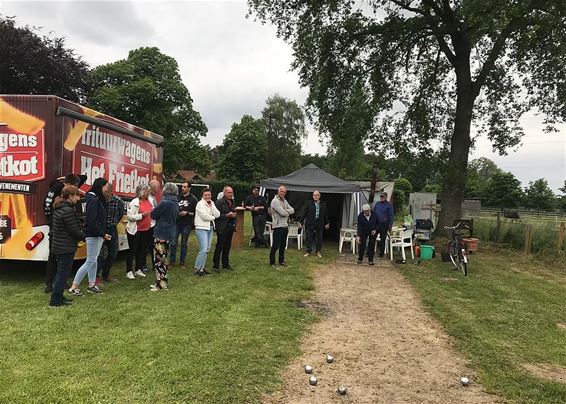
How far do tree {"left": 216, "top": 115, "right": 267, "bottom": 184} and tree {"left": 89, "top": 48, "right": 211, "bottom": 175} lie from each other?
11.5m

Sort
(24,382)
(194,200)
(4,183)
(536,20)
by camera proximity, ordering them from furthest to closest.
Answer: (536,20) → (194,200) → (4,183) → (24,382)

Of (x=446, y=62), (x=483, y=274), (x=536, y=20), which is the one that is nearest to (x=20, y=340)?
(x=483, y=274)

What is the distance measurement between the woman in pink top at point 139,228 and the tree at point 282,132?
40739 mm

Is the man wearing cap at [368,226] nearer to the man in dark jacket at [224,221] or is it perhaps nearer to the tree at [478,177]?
the man in dark jacket at [224,221]

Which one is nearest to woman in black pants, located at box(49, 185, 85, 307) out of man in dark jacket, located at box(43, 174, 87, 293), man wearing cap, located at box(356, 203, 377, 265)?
man in dark jacket, located at box(43, 174, 87, 293)

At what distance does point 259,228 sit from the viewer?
12531mm

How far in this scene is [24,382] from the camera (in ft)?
11.3

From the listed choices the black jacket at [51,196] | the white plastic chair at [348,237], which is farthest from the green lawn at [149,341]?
the white plastic chair at [348,237]

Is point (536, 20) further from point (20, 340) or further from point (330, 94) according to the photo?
point (20, 340)

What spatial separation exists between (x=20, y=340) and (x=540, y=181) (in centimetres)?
6941

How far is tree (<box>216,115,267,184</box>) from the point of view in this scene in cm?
4728

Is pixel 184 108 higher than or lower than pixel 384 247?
higher

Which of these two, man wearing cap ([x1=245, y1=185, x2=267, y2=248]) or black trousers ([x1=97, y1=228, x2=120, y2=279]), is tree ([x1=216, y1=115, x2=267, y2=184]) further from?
black trousers ([x1=97, y1=228, x2=120, y2=279])

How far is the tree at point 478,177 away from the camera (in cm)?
1515
